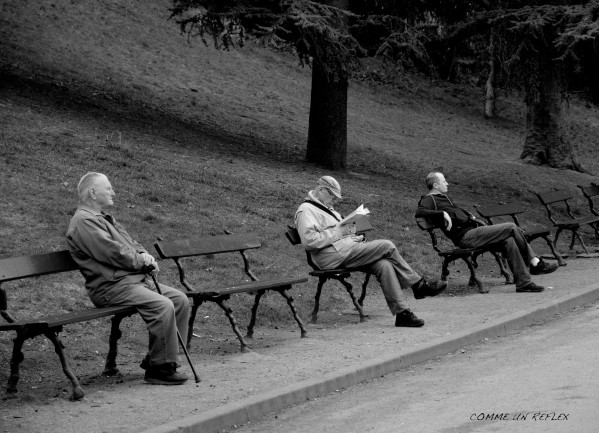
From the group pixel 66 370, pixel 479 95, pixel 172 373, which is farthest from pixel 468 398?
pixel 479 95

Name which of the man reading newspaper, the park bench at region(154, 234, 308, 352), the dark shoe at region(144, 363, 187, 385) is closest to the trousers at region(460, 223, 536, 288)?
the man reading newspaper

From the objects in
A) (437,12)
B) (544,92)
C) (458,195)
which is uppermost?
(437,12)

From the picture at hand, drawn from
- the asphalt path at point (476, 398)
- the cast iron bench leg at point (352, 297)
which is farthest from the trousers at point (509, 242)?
the asphalt path at point (476, 398)

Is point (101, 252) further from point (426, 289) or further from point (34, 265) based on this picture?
point (426, 289)

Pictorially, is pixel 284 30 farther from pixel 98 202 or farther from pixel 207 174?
pixel 98 202

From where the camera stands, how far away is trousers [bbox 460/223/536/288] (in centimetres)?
1316

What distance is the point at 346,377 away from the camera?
826 cm

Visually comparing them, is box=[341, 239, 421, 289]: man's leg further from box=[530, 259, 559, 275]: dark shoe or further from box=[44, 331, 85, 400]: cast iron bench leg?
box=[44, 331, 85, 400]: cast iron bench leg

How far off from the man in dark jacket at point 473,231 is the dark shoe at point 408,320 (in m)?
2.73

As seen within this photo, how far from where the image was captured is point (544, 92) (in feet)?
85.4

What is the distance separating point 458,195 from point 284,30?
18.5ft

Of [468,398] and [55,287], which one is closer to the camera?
[468,398]

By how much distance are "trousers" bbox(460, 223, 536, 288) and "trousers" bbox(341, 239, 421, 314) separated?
2.24 m

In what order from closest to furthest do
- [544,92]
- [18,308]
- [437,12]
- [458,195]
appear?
[18,308], [458,195], [437,12], [544,92]
